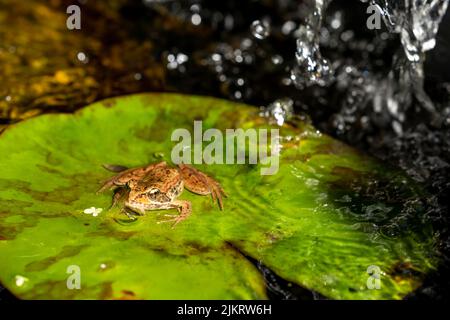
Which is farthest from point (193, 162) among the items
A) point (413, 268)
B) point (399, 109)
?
point (399, 109)

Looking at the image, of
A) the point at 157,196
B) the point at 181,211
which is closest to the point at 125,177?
the point at 157,196

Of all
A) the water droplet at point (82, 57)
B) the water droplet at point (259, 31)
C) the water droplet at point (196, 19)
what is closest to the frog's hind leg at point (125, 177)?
the water droplet at point (82, 57)

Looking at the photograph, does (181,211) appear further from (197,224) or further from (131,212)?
(131,212)

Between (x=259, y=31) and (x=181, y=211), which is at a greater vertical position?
(x=259, y=31)

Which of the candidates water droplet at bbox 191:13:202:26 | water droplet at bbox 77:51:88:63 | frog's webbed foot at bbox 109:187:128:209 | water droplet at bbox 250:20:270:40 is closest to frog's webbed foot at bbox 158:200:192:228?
frog's webbed foot at bbox 109:187:128:209

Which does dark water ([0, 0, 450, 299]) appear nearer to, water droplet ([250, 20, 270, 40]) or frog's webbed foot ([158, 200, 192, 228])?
water droplet ([250, 20, 270, 40])
